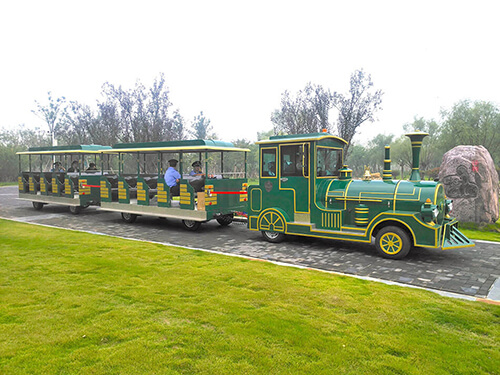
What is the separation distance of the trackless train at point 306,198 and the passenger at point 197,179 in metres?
0.03

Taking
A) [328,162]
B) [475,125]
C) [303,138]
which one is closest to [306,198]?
[328,162]

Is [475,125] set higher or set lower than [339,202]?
higher

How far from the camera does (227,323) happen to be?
14.5ft

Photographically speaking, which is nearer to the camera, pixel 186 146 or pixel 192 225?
pixel 186 146

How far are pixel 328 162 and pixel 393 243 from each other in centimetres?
250

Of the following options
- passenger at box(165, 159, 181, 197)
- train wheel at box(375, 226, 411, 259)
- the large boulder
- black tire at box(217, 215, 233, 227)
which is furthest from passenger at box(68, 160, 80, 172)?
the large boulder

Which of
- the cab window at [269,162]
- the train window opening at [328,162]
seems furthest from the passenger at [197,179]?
the train window opening at [328,162]

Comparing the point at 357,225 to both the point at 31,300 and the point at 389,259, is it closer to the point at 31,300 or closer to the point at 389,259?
the point at 389,259

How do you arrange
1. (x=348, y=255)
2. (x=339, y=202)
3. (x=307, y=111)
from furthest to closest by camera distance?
(x=307, y=111), (x=339, y=202), (x=348, y=255)

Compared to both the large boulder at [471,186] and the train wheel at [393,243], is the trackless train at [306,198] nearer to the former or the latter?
the train wheel at [393,243]

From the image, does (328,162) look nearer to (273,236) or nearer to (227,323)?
(273,236)

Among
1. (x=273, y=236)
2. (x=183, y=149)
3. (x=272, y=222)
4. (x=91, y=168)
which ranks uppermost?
(x=183, y=149)

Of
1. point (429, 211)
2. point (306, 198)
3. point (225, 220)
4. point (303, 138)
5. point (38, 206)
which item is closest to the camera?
point (429, 211)

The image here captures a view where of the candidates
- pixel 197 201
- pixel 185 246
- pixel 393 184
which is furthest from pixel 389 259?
pixel 197 201
